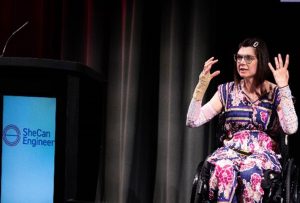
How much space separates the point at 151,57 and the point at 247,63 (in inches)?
40.8

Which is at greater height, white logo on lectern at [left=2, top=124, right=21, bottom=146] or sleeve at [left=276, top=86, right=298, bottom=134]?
sleeve at [left=276, top=86, right=298, bottom=134]

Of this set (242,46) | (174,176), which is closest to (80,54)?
(174,176)

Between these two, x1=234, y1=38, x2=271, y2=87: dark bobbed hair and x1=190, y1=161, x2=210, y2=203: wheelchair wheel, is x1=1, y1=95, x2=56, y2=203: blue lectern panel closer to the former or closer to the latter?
x1=190, y1=161, x2=210, y2=203: wheelchair wheel

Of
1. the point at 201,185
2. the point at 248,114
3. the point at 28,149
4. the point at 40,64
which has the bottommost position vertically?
the point at 201,185

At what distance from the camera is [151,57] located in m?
3.71

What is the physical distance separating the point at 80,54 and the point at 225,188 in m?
1.67

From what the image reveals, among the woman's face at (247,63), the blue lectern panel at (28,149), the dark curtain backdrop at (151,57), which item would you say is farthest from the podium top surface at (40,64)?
the dark curtain backdrop at (151,57)

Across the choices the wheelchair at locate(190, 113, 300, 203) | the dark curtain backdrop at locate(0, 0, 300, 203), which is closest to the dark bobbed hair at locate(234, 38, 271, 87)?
the wheelchair at locate(190, 113, 300, 203)

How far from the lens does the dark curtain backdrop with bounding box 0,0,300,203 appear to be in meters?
3.54

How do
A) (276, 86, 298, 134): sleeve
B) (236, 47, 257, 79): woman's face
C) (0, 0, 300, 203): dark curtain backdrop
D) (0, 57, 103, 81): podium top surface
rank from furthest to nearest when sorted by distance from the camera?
1. (0, 0, 300, 203): dark curtain backdrop
2. (236, 47, 257, 79): woman's face
3. (276, 86, 298, 134): sleeve
4. (0, 57, 103, 81): podium top surface

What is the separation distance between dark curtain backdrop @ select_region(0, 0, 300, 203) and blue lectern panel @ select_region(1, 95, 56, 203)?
1.13m

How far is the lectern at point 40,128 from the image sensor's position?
225 centimetres

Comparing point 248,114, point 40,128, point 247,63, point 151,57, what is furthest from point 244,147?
point 151,57

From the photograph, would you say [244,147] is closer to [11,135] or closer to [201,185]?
[201,185]
